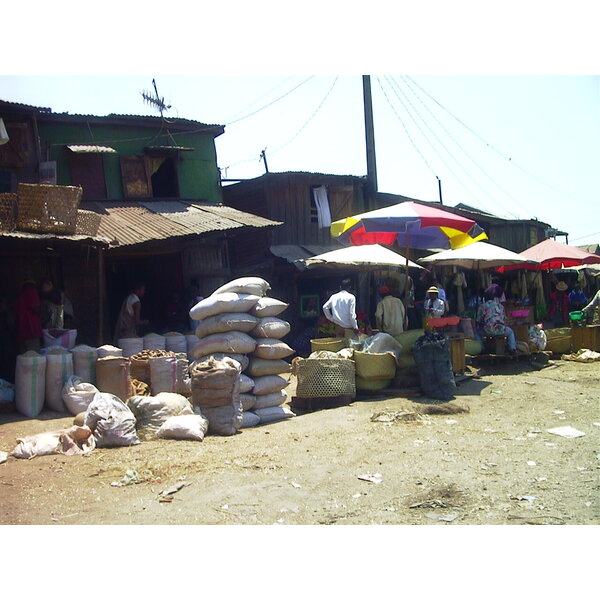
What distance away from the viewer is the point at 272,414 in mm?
7227

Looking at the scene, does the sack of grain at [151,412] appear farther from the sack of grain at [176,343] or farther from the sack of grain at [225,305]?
the sack of grain at [176,343]

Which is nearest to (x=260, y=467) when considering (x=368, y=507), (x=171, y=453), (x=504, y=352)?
(x=171, y=453)

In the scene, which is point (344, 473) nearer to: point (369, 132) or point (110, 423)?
point (110, 423)

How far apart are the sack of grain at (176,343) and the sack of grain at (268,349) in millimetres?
2134

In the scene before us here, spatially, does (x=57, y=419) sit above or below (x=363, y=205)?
below

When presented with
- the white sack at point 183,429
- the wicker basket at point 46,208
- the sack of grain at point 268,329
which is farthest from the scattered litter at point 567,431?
the wicker basket at point 46,208

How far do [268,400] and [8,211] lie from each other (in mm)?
4389

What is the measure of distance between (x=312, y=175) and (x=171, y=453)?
11.4 metres

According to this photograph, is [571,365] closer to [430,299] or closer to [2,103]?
[430,299]

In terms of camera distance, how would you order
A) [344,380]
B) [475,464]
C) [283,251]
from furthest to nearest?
[283,251]
[344,380]
[475,464]

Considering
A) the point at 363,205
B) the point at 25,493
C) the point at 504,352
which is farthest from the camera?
the point at 363,205

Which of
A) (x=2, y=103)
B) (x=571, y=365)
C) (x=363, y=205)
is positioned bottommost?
(x=571, y=365)

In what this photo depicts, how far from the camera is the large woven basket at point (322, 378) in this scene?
7.64 metres

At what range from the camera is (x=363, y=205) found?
17.4 metres
